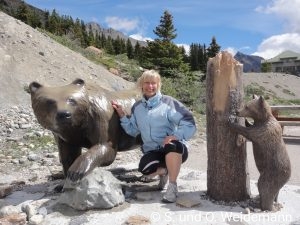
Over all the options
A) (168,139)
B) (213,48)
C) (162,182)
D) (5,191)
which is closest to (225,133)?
(168,139)

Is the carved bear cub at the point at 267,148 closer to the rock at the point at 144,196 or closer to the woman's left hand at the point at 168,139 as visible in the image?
the woman's left hand at the point at 168,139

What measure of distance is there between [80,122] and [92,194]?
74 cm

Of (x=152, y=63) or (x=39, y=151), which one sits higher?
(x=152, y=63)

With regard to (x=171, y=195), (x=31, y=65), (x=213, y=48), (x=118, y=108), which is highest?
(x=213, y=48)

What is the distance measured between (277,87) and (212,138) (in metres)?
34.7

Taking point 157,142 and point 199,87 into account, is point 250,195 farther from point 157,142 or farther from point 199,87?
point 199,87

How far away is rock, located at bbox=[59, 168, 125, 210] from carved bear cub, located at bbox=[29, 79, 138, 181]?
0.30ft

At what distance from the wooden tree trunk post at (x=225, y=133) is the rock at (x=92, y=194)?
1.05 meters

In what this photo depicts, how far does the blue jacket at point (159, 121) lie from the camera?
440cm

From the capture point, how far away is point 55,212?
13.5 ft

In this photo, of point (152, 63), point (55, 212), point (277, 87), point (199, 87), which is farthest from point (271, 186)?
point (277, 87)

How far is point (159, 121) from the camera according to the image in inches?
176

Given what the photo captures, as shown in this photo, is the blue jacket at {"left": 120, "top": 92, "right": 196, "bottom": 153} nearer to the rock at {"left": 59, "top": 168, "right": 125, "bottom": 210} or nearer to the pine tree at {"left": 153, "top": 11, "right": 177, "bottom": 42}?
the rock at {"left": 59, "top": 168, "right": 125, "bottom": 210}

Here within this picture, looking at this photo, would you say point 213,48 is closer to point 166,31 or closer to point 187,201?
point 166,31
